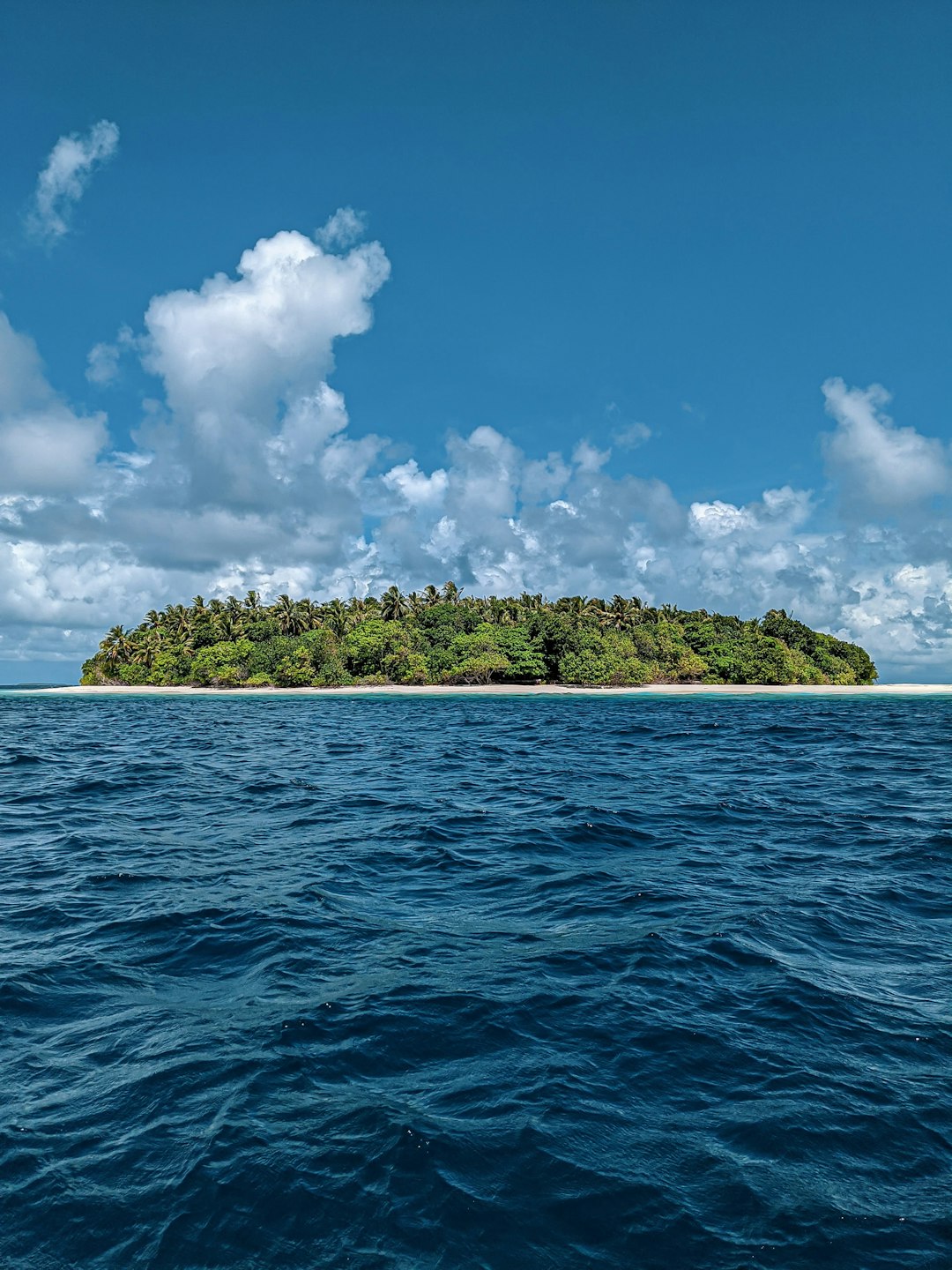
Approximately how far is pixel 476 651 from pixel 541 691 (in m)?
13.7

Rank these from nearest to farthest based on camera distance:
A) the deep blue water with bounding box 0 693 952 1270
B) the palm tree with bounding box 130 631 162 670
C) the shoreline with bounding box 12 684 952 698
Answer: the deep blue water with bounding box 0 693 952 1270 → the shoreline with bounding box 12 684 952 698 → the palm tree with bounding box 130 631 162 670

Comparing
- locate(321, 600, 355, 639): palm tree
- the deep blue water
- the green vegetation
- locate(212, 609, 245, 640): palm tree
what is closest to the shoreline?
the green vegetation

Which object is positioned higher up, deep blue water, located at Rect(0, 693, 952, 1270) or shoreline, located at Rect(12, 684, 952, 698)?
shoreline, located at Rect(12, 684, 952, 698)

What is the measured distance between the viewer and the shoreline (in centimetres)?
9844

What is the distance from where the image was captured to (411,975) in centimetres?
876

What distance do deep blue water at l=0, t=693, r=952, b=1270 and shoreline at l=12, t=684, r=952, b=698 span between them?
81082 mm

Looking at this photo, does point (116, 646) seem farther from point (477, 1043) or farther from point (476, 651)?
point (477, 1043)

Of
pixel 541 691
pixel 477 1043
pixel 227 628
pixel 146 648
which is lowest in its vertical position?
pixel 477 1043

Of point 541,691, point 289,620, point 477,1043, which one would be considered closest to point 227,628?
point 289,620

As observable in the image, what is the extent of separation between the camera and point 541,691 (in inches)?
3927

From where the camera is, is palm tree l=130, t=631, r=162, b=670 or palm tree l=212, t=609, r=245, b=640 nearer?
palm tree l=212, t=609, r=245, b=640

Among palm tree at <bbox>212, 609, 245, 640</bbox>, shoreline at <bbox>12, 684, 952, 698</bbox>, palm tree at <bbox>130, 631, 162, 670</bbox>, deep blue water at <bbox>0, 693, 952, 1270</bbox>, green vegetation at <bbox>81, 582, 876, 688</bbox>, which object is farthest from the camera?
palm tree at <bbox>130, 631, 162, 670</bbox>

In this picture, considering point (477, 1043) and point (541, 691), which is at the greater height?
point (541, 691)

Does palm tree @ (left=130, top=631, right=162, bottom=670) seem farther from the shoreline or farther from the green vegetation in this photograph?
the shoreline
